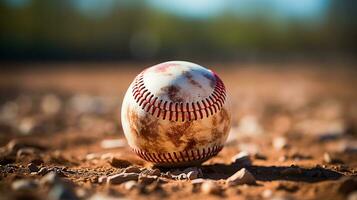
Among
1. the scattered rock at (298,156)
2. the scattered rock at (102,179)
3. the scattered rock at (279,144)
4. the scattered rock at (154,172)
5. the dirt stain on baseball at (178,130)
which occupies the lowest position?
the scattered rock at (279,144)

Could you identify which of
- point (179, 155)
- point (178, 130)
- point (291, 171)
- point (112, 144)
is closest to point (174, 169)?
point (179, 155)

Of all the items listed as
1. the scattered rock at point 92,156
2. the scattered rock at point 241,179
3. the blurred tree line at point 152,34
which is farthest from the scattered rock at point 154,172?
the blurred tree line at point 152,34

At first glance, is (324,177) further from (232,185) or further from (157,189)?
(157,189)

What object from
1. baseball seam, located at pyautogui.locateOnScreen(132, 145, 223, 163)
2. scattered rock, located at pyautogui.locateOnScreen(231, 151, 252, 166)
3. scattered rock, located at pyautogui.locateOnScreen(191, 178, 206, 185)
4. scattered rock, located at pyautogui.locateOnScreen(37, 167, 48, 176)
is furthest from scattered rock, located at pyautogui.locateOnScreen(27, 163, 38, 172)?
scattered rock, located at pyautogui.locateOnScreen(231, 151, 252, 166)

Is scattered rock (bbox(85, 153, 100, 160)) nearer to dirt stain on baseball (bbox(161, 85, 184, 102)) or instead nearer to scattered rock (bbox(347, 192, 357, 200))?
dirt stain on baseball (bbox(161, 85, 184, 102))

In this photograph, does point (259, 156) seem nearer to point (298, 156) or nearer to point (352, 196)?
point (298, 156)

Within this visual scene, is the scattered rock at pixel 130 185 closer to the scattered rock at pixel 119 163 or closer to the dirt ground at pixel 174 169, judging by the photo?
the dirt ground at pixel 174 169

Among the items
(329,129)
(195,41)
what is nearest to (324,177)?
(329,129)
